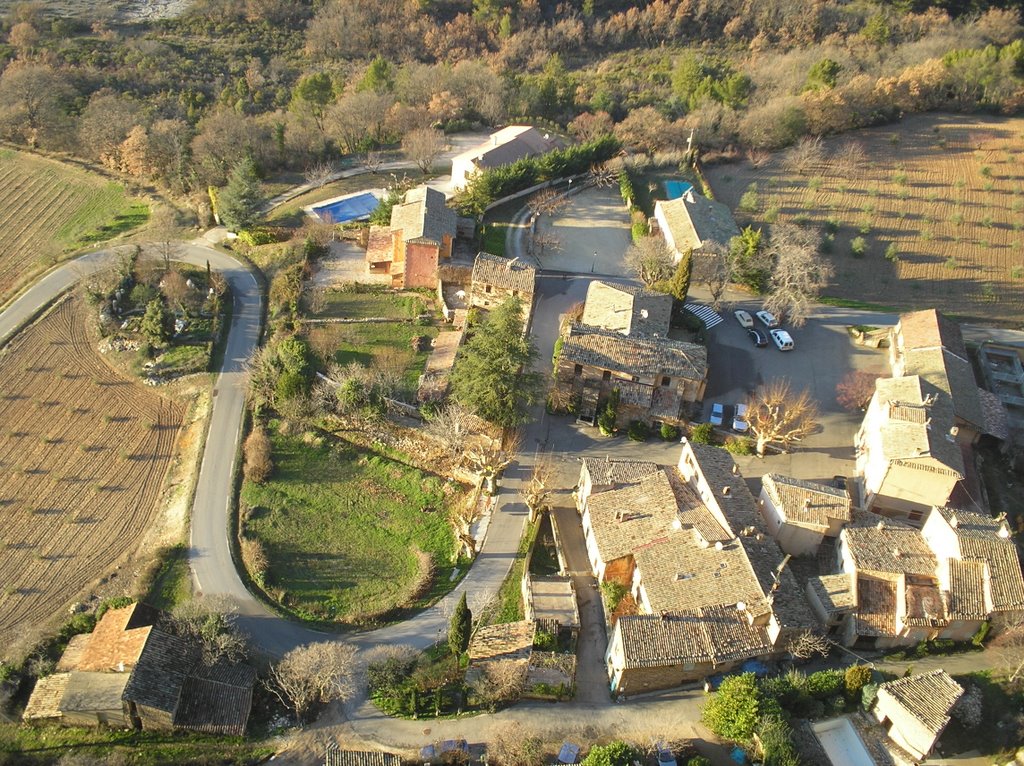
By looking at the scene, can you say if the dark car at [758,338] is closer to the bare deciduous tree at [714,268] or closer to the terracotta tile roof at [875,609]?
the bare deciduous tree at [714,268]

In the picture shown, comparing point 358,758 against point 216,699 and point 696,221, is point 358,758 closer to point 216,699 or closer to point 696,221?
point 216,699

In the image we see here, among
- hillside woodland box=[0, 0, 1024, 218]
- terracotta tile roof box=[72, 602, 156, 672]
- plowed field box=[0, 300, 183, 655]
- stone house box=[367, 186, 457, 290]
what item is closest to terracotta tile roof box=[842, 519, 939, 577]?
terracotta tile roof box=[72, 602, 156, 672]

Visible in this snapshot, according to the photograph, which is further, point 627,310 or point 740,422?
point 627,310

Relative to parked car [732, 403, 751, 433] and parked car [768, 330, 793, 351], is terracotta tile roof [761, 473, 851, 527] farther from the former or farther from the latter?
parked car [768, 330, 793, 351]

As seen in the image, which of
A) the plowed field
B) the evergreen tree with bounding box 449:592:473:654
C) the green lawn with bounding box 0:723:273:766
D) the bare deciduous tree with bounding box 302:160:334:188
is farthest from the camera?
the bare deciduous tree with bounding box 302:160:334:188

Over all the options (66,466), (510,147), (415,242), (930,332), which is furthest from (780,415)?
(66,466)

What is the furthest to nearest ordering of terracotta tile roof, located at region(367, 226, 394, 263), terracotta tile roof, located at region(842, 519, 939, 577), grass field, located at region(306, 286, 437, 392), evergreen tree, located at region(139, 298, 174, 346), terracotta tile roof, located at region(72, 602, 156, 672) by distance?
terracotta tile roof, located at region(367, 226, 394, 263) < evergreen tree, located at region(139, 298, 174, 346) < grass field, located at region(306, 286, 437, 392) < terracotta tile roof, located at region(842, 519, 939, 577) < terracotta tile roof, located at region(72, 602, 156, 672)
